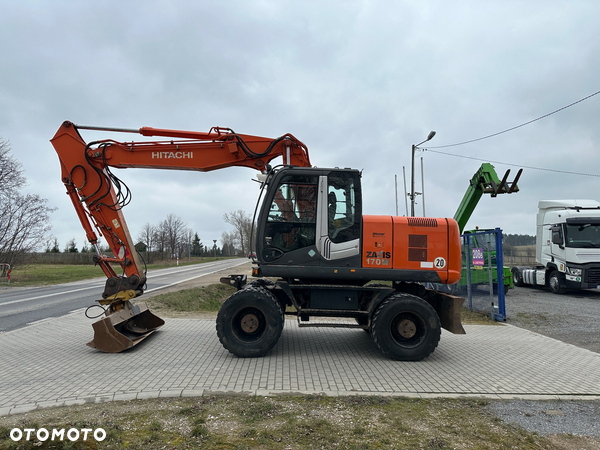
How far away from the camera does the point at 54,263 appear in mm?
46031

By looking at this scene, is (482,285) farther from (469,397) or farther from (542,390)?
(469,397)

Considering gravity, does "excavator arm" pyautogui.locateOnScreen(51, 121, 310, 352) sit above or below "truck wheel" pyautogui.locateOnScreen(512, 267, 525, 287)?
above

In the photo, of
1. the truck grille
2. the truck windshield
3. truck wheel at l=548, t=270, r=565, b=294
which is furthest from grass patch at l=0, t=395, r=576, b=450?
truck wheel at l=548, t=270, r=565, b=294

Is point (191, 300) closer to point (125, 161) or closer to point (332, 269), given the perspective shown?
point (125, 161)

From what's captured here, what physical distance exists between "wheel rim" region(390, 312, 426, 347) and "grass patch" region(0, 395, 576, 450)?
1755mm

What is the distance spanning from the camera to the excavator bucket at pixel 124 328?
6270 millimetres

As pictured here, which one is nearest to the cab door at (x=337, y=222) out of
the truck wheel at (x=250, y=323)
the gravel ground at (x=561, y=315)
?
the truck wheel at (x=250, y=323)

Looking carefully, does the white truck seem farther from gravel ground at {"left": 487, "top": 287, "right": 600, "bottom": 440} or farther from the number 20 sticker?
the number 20 sticker

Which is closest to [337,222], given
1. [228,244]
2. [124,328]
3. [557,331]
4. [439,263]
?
[439,263]

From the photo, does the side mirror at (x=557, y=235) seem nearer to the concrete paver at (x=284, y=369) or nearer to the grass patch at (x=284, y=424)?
the concrete paver at (x=284, y=369)

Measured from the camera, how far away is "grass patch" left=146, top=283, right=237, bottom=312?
1166 centimetres

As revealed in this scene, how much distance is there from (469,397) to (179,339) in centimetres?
503

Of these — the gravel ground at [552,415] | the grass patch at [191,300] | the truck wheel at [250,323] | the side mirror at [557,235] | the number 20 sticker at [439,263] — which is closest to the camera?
the gravel ground at [552,415]

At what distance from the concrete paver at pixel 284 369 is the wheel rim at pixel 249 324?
14.1 inches
